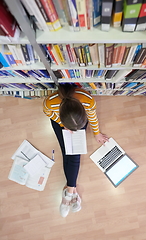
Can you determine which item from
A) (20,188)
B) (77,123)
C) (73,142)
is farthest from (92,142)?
(20,188)

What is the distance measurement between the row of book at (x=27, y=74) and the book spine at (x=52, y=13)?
42 centimetres

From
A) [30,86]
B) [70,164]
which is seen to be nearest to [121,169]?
[70,164]

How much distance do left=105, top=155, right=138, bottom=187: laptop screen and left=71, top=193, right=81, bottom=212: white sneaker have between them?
1.14 ft

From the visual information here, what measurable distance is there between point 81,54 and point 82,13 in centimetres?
22

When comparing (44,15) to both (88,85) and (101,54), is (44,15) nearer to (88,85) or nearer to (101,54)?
(101,54)

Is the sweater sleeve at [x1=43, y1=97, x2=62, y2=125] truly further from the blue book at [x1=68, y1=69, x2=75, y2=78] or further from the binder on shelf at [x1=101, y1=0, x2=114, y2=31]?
the binder on shelf at [x1=101, y1=0, x2=114, y2=31]

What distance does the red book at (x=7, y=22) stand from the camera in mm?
523

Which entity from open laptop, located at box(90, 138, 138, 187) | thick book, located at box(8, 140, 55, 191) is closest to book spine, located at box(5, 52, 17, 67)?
thick book, located at box(8, 140, 55, 191)

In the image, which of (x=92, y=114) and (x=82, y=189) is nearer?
(x=92, y=114)

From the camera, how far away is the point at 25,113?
1.67 metres

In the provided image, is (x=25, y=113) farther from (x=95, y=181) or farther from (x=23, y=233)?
(x=23, y=233)

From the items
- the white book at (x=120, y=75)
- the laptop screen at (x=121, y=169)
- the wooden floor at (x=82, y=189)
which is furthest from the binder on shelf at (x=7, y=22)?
the laptop screen at (x=121, y=169)

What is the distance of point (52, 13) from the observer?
1.83 ft

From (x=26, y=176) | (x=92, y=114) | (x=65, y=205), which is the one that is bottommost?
(x=65, y=205)
